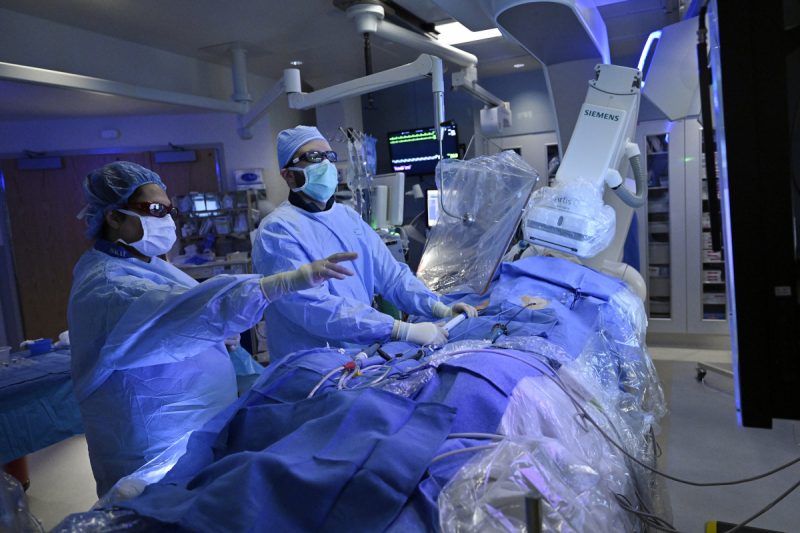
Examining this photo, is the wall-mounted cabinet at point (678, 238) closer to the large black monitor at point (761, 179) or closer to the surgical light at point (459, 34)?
the surgical light at point (459, 34)

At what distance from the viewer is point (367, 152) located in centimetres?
434

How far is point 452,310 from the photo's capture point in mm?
2352

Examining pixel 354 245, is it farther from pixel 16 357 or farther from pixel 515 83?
pixel 515 83

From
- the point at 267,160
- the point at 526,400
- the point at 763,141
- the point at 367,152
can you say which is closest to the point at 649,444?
the point at 526,400

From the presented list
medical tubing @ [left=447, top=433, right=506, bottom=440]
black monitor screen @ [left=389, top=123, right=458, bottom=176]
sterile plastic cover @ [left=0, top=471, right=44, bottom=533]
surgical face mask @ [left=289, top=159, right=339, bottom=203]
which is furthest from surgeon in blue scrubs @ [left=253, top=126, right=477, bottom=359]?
black monitor screen @ [left=389, top=123, right=458, bottom=176]

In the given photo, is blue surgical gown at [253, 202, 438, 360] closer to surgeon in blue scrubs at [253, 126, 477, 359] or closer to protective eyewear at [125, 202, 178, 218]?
surgeon in blue scrubs at [253, 126, 477, 359]

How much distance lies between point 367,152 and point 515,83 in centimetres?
325

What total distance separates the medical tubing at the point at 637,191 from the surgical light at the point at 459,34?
276 cm

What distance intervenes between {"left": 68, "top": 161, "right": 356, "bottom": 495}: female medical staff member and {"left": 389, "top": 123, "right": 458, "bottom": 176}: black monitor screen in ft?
16.6

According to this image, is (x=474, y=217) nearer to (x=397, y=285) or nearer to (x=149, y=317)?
(x=397, y=285)

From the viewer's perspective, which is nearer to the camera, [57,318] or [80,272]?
[80,272]

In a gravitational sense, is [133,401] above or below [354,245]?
below

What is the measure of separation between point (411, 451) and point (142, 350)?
3.24 feet

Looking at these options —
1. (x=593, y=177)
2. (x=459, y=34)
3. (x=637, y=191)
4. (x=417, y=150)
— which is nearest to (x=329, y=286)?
(x=593, y=177)
